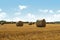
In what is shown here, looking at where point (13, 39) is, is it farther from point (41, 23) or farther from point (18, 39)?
point (41, 23)

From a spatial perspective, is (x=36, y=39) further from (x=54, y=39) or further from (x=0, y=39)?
(x=0, y=39)

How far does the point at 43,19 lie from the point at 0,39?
923 inches

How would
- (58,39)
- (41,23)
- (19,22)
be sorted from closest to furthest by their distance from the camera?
1. (58,39)
2. (41,23)
3. (19,22)

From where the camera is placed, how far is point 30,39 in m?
16.7

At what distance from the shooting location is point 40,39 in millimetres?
16562

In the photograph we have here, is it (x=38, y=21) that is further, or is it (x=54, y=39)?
(x=38, y=21)

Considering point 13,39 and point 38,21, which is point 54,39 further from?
point 38,21

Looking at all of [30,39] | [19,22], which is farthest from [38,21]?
[30,39]

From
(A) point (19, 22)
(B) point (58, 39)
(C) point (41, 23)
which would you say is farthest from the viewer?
(A) point (19, 22)

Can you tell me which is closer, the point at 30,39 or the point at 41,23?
the point at 30,39

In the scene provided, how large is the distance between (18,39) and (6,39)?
45.6 inches

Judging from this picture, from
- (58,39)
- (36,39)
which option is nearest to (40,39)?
(36,39)

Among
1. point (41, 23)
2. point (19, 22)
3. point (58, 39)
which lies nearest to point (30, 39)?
point (58, 39)

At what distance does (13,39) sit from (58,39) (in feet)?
13.9
